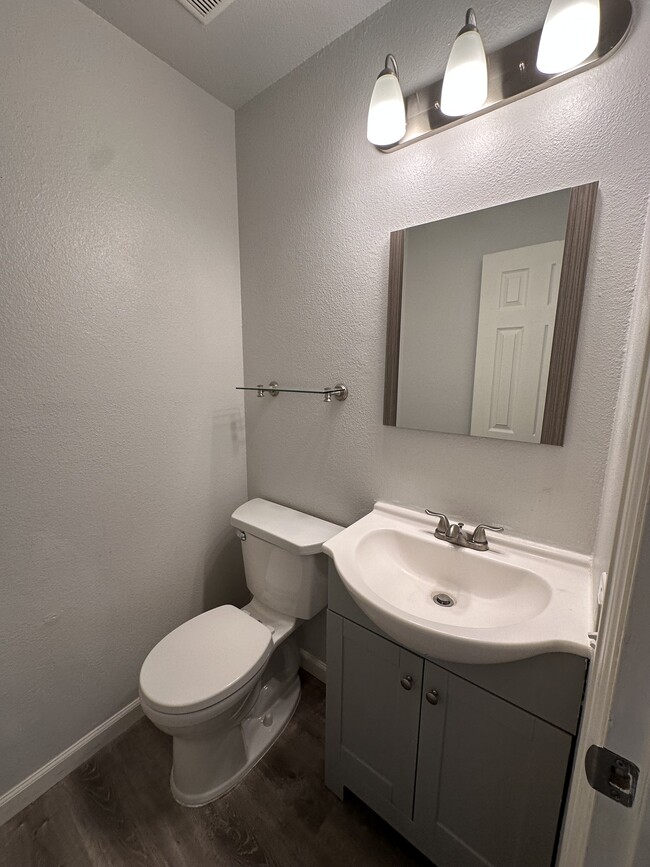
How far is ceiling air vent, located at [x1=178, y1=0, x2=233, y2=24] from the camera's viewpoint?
1.02m

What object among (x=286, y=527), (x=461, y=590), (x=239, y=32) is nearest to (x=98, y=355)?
(x=286, y=527)

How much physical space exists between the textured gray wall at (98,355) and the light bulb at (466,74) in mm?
937

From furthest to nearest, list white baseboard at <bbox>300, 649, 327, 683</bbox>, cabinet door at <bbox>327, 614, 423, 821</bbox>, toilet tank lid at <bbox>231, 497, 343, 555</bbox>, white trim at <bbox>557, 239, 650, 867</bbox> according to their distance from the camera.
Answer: white baseboard at <bbox>300, 649, 327, 683</bbox> → toilet tank lid at <bbox>231, 497, 343, 555</bbox> → cabinet door at <bbox>327, 614, 423, 821</bbox> → white trim at <bbox>557, 239, 650, 867</bbox>

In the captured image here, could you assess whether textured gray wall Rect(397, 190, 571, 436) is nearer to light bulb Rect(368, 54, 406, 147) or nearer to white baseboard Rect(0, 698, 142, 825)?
light bulb Rect(368, 54, 406, 147)

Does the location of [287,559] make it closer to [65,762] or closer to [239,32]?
[65,762]

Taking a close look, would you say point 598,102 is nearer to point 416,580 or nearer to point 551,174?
point 551,174

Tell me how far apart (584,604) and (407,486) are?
0.56m

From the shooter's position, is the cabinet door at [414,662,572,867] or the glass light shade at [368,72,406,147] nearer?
the cabinet door at [414,662,572,867]

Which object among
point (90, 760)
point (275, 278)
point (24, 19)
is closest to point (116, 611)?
point (90, 760)

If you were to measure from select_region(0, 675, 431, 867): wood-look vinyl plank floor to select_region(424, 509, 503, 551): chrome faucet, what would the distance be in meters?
0.93

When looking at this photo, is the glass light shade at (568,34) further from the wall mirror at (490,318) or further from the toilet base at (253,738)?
the toilet base at (253,738)

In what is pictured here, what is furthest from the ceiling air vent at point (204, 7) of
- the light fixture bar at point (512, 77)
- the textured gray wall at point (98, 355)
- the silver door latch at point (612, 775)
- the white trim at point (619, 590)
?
the silver door latch at point (612, 775)

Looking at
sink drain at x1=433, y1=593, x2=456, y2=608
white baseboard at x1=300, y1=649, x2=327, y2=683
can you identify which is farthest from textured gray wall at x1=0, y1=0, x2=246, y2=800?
sink drain at x1=433, y1=593, x2=456, y2=608

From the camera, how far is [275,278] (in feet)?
4.83
